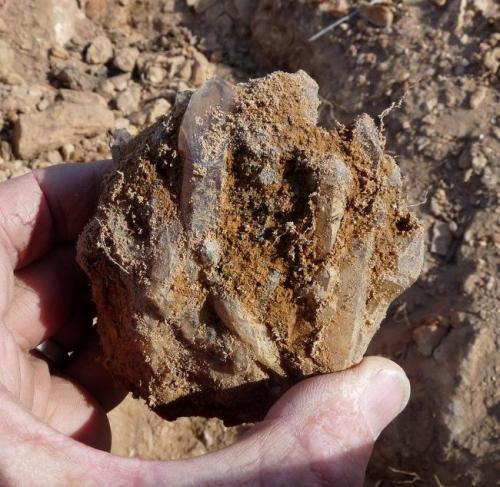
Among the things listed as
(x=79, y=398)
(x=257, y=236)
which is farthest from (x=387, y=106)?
(x=79, y=398)

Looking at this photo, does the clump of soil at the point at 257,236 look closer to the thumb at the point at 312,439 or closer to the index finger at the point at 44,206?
the thumb at the point at 312,439

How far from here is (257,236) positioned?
1.60 metres

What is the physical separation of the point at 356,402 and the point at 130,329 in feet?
1.97

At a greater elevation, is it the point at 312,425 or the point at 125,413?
the point at 312,425

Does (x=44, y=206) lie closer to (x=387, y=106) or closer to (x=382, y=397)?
(x=382, y=397)

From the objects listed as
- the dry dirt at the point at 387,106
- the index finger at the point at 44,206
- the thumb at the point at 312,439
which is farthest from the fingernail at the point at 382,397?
the index finger at the point at 44,206

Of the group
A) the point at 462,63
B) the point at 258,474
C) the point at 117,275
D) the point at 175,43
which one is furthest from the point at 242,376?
the point at 175,43

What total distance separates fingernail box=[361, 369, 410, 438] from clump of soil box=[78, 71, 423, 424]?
89 millimetres

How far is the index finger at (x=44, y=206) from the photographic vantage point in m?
2.02

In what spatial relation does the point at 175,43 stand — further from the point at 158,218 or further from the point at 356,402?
the point at 356,402

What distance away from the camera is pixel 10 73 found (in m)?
3.12

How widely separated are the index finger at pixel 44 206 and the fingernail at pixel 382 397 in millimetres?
998

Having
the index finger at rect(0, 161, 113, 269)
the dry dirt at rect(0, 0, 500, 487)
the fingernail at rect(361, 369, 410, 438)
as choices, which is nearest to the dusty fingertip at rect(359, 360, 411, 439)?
the fingernail at rect(361, 369, 410, 438)

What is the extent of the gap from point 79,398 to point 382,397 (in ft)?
3.36
